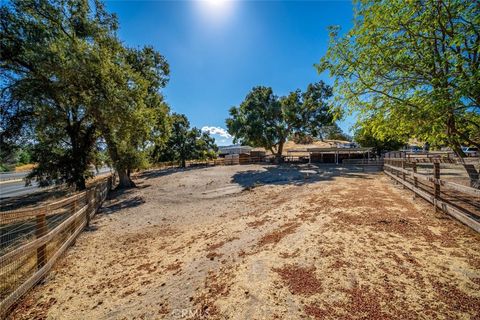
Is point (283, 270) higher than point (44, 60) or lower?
lower

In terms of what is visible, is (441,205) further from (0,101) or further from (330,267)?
(0,101)

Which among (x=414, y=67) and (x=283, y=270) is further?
(x=414, y=67)

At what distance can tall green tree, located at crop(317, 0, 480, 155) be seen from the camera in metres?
4.55

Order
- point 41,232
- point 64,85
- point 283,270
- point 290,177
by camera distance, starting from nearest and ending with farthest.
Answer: point 283,270 < point 41,232 < point 64,85 < point 290,177

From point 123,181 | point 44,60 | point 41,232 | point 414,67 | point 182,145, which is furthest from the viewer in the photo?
point 182,145

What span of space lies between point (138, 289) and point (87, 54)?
10.9m

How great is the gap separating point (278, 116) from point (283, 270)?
2826 centimetres

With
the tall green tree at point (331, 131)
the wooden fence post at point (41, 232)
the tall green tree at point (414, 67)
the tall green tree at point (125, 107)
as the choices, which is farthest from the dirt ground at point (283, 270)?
the tall green tree at point (331, 131)

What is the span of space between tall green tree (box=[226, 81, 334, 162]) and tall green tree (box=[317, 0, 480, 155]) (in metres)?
21.7

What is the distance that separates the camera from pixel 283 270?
3541 mm

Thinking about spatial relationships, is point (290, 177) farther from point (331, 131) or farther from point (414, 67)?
point (331, 131)

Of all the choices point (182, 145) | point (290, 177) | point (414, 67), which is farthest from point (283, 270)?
point (182, 145)

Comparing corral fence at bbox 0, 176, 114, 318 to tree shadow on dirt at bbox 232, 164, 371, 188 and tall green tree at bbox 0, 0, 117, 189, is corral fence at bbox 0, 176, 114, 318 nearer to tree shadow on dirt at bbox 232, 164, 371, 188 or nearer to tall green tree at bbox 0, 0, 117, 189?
tall green tree at bbox 0, 0, 117, 189

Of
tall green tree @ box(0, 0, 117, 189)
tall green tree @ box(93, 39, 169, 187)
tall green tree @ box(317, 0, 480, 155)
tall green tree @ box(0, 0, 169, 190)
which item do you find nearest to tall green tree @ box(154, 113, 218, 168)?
tall green tree @ box(93, 39, 169, 187)
